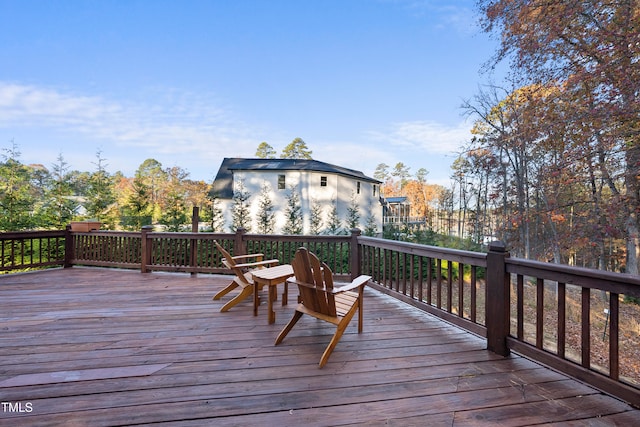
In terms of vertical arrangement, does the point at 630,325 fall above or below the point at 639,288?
below

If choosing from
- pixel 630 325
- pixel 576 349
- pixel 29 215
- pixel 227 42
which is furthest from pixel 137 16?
pixel 630 325

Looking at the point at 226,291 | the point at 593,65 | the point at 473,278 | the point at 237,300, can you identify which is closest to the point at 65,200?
the point at 226,291

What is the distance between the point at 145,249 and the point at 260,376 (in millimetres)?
4801

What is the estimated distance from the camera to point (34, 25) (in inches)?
315

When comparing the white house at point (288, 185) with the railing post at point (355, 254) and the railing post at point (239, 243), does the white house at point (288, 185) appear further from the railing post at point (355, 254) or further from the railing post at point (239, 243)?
the railing post at point (355, 254)

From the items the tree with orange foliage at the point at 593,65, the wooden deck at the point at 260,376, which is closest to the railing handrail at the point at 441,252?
the wooden deck at the point at 260,376

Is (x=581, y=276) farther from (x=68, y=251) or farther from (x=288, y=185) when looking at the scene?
(x=288, y=185)

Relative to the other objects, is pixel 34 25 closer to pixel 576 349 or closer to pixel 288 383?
pixel 288 383

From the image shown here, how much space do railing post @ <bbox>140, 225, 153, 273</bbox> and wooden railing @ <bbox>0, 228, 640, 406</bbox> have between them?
18mm

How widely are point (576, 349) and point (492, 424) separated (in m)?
7.62

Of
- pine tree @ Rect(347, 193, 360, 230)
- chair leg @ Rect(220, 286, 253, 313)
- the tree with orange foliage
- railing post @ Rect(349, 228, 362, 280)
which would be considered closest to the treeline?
pine tree @ Rect(347, 193, 360, 230)

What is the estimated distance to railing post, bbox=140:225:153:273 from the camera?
5609mm

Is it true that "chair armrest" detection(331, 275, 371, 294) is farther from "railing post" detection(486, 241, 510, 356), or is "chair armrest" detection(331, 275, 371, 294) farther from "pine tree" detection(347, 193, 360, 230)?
"pine tree" detection(347, 193, 360, 230)

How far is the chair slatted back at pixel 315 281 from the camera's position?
2312mm
